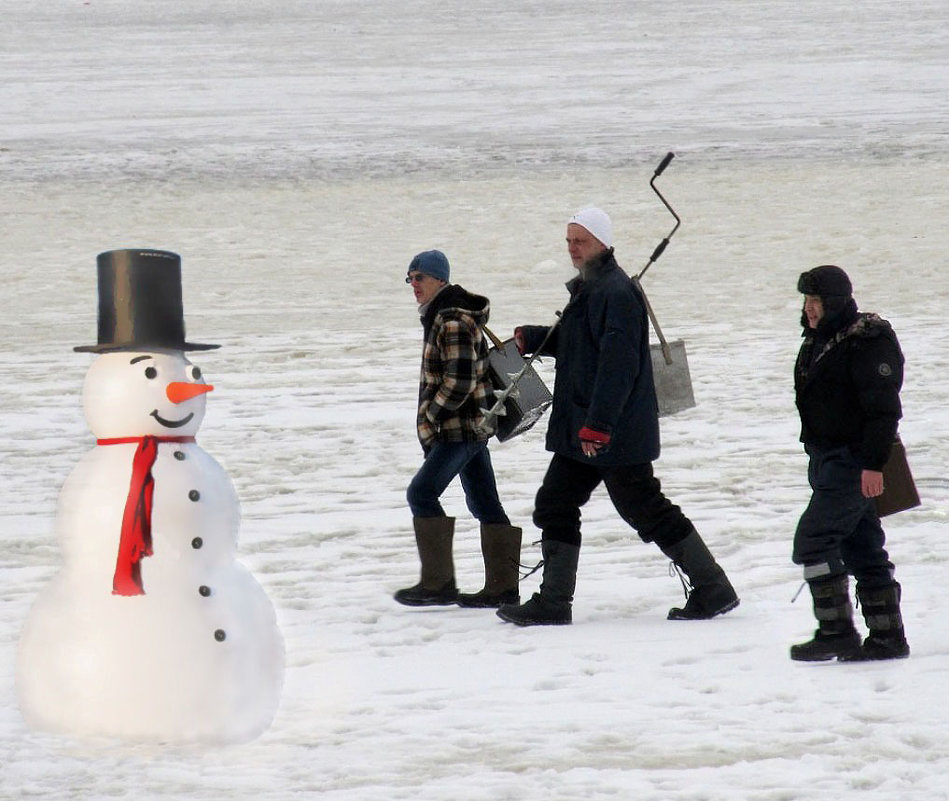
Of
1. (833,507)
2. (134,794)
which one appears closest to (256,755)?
(134,794)

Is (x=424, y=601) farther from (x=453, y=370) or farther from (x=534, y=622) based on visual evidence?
(x=453, y=370)

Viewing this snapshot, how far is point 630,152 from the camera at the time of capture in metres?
20.3

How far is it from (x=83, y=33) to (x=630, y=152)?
1696 centimetres

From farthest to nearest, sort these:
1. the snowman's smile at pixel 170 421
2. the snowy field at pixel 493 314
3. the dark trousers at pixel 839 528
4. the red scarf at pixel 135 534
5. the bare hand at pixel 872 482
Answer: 1. the dark trousers at pixel 839 528
2. the bare hand at pixel 872 482
3. the snowy field at pixel 493 314
4. the snowman's smile at pixel 170 421
5. the red scarf at pixel 135 534

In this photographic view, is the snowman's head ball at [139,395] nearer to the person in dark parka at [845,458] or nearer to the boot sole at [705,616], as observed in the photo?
the person in dark parka at [845,458]

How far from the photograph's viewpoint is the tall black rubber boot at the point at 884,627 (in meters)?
5.03

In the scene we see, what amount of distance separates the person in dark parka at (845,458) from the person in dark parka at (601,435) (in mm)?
563

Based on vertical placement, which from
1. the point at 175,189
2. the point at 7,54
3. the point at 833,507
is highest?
the point at 7,54

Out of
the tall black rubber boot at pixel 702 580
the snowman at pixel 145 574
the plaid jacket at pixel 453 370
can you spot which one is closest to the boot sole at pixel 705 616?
the tall black rubber boot at pixel 702 580

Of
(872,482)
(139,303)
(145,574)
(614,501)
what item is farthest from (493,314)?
(145,574)

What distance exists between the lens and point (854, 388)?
495 centimetres

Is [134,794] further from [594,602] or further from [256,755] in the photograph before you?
[594,602]

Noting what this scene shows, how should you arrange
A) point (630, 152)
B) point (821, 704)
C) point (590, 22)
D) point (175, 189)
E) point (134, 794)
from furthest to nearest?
point (590, 22) < point (630, 152) < point (175, 189) < point (821, 704) < point (134, 794)

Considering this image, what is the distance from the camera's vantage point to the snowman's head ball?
13.4ft
